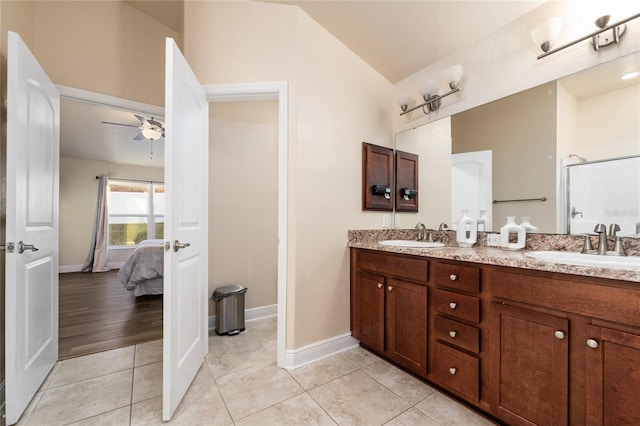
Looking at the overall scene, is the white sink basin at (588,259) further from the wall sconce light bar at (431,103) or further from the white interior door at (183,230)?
the white interior door at (183,230)

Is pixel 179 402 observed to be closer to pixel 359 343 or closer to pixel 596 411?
pixel 359 343

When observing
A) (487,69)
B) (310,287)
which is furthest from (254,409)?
(487,69)

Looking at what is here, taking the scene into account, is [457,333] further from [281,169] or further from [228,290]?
[228,290]

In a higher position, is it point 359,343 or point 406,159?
point 406,159

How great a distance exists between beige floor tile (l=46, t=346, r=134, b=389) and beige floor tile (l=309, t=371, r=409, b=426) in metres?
1.48

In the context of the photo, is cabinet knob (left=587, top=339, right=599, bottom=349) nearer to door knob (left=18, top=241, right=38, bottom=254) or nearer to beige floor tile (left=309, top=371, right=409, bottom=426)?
beige floor tile (left=309, top=371, right=409, bottom=426)

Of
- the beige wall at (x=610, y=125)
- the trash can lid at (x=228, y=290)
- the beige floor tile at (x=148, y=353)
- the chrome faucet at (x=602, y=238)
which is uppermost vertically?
the beige wall at (x=610, y=125)

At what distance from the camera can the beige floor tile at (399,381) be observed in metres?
1.61

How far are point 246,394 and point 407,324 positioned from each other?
1103 millimetres

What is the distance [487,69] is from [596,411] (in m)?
2.03

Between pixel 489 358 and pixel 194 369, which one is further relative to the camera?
pixel 194 369

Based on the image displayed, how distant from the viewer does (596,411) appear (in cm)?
102

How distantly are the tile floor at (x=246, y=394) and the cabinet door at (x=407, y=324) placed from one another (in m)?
0.15

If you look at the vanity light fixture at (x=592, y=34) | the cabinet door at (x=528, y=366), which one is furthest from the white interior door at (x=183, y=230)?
the vanity light fixture at (x=592, y=34)
